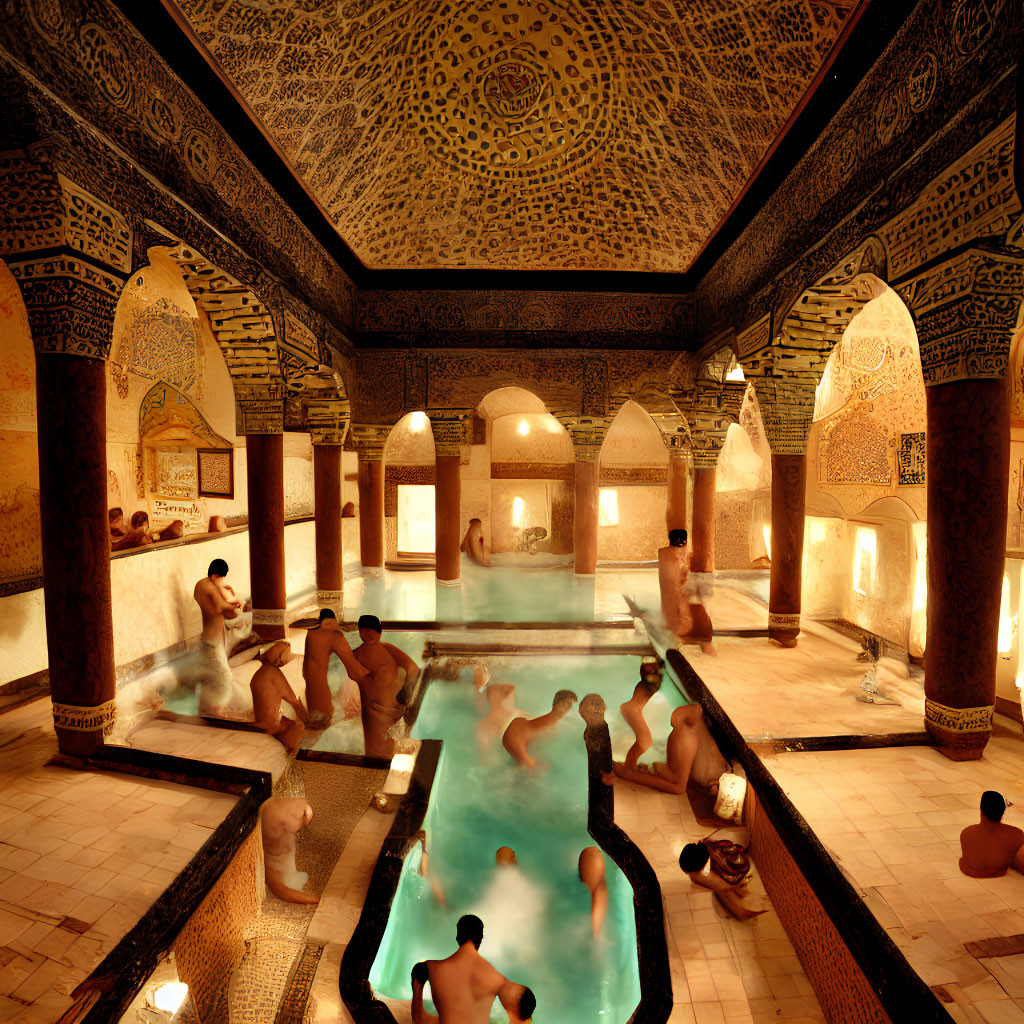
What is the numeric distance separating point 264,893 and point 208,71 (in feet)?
15.8

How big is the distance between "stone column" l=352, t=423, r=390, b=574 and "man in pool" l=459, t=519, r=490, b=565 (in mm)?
2265

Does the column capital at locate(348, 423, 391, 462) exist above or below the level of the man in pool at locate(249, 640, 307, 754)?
above

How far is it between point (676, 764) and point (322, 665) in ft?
8.88

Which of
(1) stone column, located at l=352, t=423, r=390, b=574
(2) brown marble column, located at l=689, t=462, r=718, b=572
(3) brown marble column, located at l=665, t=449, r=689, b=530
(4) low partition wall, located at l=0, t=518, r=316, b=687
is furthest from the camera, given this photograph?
(3) brown marble column, located at l=665, t=449, r=689, b=530

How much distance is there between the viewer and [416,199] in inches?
229

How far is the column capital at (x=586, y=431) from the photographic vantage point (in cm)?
826

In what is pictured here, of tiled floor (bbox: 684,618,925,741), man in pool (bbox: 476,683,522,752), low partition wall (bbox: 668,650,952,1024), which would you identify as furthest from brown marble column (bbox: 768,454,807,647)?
man in pool (bbox: 476,683,522,752)

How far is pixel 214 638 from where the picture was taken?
5.19m

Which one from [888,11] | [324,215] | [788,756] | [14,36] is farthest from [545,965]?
[324,215]

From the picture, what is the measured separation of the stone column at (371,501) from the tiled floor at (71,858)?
580 centimetres

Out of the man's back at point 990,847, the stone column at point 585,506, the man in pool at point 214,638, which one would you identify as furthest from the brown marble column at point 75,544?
the stone column at point 585,506

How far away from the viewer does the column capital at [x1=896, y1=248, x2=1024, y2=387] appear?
2.96m

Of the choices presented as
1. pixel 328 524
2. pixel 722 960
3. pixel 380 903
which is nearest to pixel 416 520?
pixel 328 524

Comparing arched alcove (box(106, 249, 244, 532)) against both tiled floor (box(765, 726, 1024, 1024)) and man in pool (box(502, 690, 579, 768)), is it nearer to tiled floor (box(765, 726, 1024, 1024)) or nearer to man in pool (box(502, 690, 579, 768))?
man in pool (box(502, 690, 579, 768))
